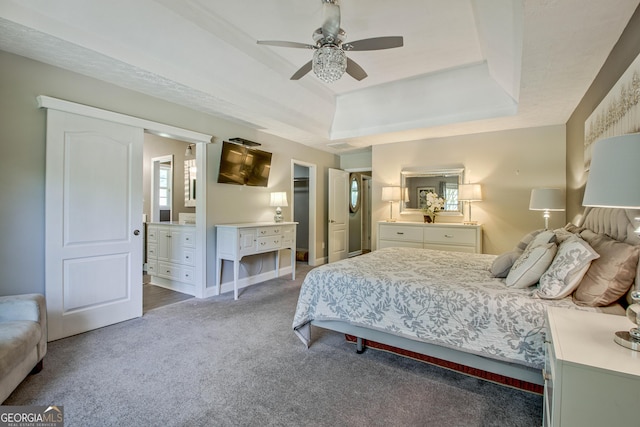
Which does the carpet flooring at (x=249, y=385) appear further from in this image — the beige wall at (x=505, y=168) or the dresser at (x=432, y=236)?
the beige wall at (x=505, y=168)

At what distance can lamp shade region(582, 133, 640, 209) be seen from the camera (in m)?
0.94

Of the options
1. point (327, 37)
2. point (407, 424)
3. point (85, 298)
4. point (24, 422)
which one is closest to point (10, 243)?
point (85, 298)

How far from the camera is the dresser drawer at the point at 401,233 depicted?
471 centimetres

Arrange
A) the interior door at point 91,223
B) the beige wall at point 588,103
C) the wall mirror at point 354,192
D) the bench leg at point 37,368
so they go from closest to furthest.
Result: the beige wall at point 588,103, the bench leg at point 37,368, the interior door at point 91,223, the wall mirror at point 354,192

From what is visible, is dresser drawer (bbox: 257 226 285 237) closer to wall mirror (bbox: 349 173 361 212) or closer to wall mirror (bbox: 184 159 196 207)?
wall mirror (bbox: 184 159 196 207)

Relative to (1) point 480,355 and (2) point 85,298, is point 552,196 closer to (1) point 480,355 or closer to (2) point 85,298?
(1) point 480,355

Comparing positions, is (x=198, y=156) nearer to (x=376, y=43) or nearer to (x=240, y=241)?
(x=240, y=241)

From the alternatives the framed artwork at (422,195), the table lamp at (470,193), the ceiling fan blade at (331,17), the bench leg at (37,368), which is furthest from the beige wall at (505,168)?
the bench leg at (37,368)

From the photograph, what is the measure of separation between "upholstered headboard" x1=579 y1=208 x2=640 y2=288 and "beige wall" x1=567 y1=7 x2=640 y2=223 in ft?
2.94

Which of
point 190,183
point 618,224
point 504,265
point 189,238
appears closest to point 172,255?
point 189,238

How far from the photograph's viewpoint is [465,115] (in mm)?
3924

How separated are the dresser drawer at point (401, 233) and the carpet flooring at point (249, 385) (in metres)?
2.49

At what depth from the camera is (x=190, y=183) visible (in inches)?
211

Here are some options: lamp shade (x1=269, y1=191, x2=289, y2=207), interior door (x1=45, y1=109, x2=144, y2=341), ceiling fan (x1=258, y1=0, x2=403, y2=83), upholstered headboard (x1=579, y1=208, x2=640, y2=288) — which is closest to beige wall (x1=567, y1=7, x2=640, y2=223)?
upholstered headboard (x1=579, y1=208, x2=640, y2=288)
